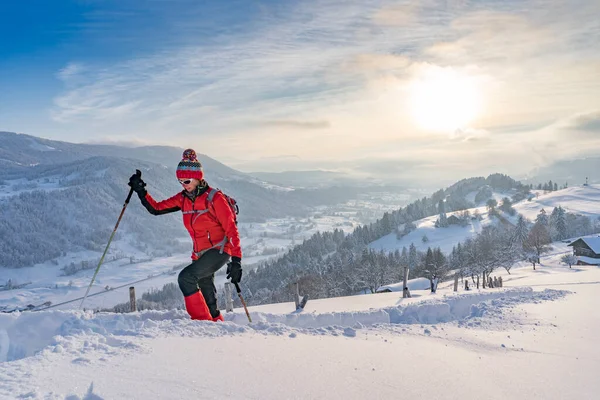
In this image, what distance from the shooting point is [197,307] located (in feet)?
19.7

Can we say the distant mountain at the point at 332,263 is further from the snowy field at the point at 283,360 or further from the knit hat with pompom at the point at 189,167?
the snowy field at the point at 283,360

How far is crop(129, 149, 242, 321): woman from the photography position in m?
6.03

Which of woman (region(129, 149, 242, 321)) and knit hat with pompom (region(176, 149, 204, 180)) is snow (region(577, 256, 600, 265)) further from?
knit hat with pompom (region(176, 149, 204, 180))

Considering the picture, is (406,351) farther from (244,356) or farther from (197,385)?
(197,385)

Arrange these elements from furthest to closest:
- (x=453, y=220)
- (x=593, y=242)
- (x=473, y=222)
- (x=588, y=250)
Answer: (x=473, y=222)
(x=453, y=220)
(x=588, y=250)
(x=593, y=242)

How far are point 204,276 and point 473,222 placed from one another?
485 feet

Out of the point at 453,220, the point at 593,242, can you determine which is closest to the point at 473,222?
the point at 453,220

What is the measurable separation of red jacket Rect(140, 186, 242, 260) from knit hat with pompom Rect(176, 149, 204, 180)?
0.92ft

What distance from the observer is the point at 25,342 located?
5.25 metres

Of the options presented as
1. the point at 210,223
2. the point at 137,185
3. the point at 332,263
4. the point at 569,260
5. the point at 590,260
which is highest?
the point at 137,185

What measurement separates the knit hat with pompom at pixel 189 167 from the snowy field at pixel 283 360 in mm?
2349

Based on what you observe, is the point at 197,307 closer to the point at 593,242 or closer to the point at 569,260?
the point at 569,260

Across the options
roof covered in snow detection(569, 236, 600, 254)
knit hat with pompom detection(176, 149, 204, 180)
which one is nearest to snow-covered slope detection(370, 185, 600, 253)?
roof covered in snow detection(569, 236, 600, 254)

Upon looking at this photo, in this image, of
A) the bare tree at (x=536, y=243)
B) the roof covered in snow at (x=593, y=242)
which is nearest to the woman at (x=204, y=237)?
the bare tree at (x=536, y=243)
